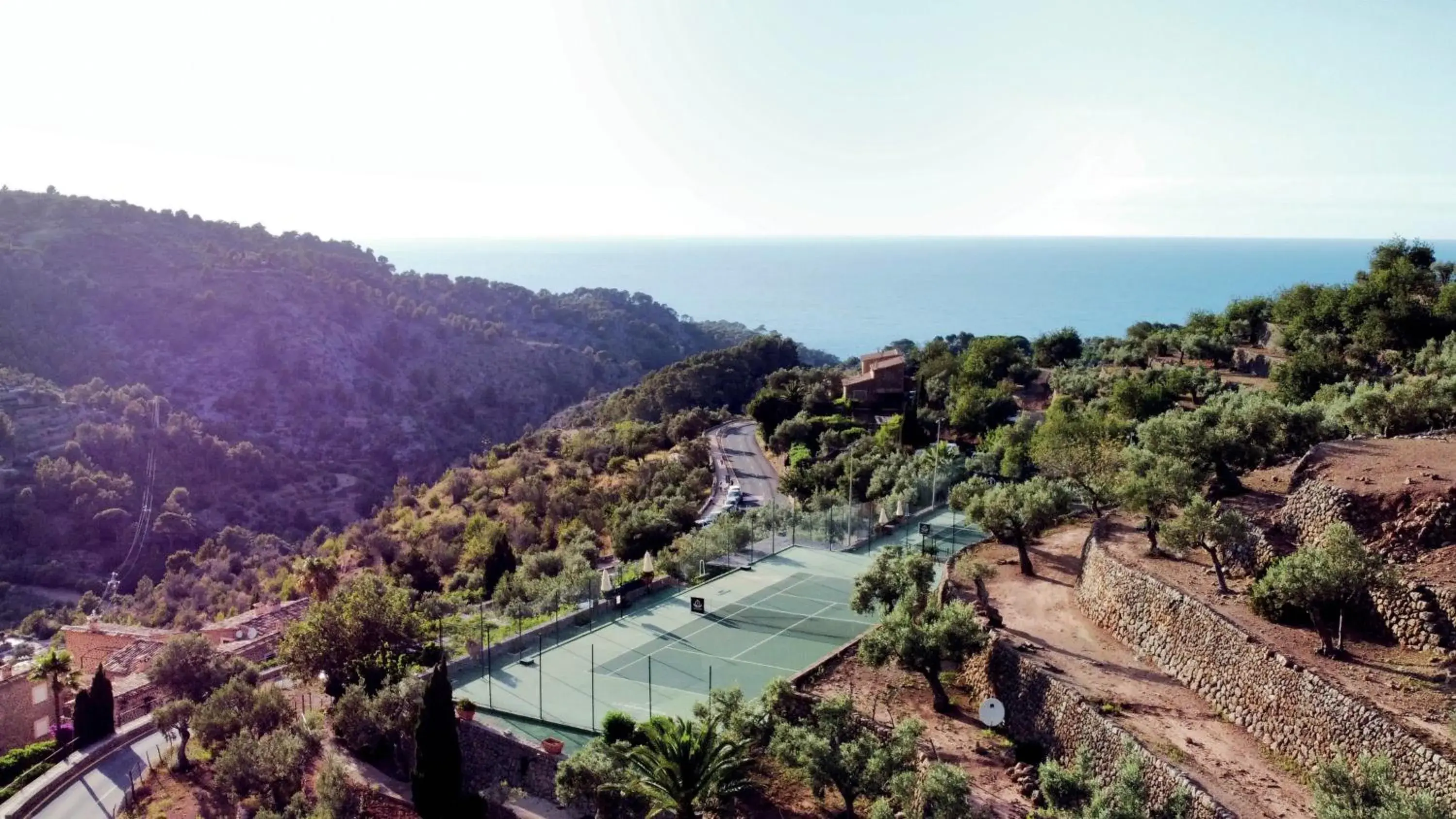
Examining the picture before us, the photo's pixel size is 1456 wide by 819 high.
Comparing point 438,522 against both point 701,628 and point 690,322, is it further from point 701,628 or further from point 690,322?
point 690,322

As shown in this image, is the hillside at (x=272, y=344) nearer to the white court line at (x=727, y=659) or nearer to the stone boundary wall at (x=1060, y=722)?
the white court line at (x=727, y=659)

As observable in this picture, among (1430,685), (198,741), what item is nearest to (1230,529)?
(1430,685)

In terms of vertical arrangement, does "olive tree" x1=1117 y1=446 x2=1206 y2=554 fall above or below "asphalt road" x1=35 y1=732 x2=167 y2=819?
above

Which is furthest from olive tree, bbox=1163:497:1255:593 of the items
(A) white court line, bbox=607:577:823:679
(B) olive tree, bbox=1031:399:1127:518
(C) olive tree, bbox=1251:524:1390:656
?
(A) white court line, bbox=607:577:823:679

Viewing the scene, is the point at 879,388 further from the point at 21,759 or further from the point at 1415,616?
the point at 21,759

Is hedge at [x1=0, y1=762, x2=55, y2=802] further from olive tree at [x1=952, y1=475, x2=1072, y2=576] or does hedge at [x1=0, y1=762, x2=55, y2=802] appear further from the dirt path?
olive tree at [x1=952, y1=475, x2=1072, y2=576]
